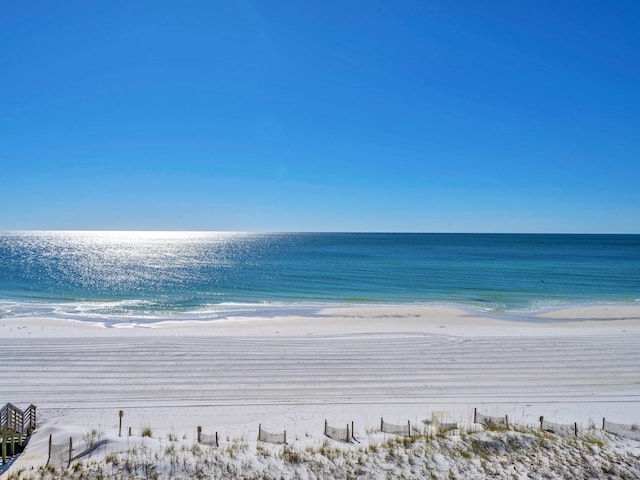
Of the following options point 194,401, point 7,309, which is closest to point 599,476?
point 194,401

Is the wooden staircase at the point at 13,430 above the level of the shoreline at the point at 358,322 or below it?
above

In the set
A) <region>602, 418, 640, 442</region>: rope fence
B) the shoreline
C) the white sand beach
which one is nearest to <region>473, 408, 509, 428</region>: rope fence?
the white sand beach

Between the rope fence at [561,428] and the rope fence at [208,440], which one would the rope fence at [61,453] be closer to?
the rope fence at [208,440]

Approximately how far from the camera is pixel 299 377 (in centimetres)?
1831

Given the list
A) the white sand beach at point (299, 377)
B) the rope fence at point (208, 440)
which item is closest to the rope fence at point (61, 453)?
the white sand beach at point (299, 377)

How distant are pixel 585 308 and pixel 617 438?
29653mm

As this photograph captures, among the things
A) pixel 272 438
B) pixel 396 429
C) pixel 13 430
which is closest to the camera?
pixel 13 430

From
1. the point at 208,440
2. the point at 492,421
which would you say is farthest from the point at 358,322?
the point at 208,440

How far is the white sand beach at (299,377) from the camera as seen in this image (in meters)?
14.0

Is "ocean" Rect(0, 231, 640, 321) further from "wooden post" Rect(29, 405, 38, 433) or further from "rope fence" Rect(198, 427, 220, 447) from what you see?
"rope fence" Rect(198, 427, 220, 447)

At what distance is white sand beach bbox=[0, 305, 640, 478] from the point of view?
14.0 meters

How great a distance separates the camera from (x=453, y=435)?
12258 mm

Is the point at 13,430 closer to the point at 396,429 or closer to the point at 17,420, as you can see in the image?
the point at 17,420

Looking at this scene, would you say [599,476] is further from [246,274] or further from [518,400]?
[246,274]
